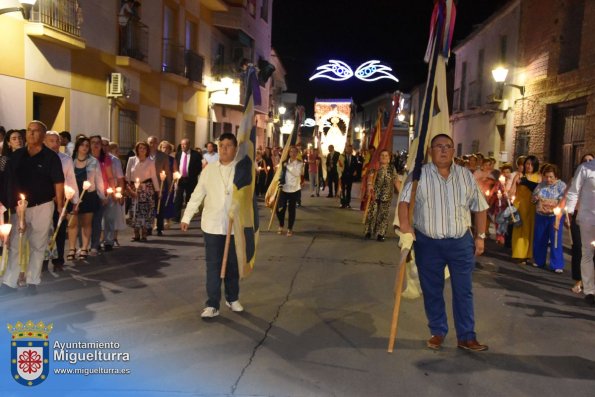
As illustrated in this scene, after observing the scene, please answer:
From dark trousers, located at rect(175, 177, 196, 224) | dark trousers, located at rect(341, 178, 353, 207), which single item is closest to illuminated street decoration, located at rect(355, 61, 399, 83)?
dark trousers, located at rect(341, 178, 353, 207)

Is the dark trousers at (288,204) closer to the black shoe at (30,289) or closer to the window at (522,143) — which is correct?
the black shoe at (30,289)

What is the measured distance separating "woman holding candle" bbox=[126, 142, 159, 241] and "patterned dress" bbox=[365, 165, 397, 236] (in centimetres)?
441

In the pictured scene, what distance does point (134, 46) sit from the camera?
57.2 ft

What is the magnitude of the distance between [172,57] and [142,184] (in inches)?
435

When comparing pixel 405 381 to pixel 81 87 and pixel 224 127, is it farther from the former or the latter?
pixel 224 127

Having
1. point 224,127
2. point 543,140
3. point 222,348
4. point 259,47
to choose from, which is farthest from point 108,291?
point 259,47

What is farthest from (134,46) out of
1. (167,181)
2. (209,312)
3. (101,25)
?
(209,312)

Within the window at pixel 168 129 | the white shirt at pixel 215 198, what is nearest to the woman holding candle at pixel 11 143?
the white shirt at pixel 215 198

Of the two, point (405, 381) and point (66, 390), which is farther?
point (405, 381)

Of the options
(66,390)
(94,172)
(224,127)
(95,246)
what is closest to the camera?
(66,390)

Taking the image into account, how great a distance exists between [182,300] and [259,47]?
27.9m

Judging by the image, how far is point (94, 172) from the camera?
356 inches

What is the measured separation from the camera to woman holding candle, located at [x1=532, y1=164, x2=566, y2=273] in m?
9.62

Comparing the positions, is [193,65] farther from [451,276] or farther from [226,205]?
[451,276]
